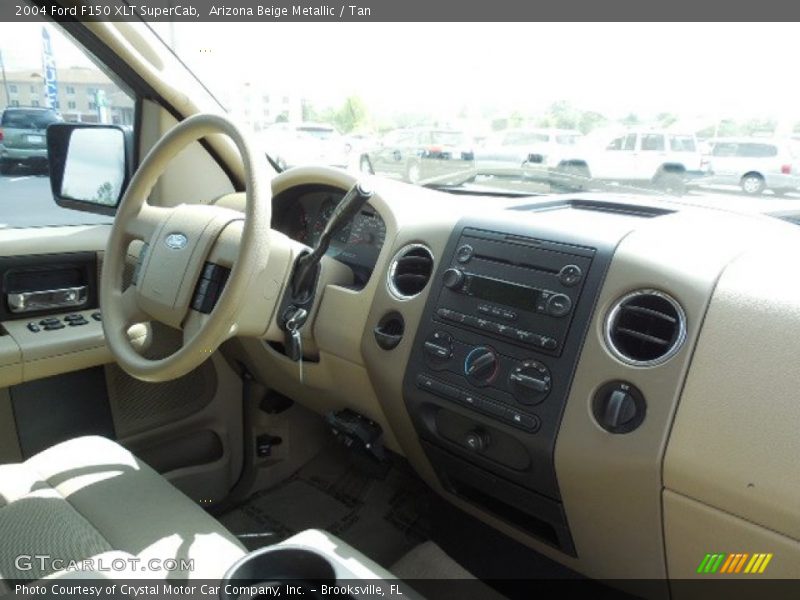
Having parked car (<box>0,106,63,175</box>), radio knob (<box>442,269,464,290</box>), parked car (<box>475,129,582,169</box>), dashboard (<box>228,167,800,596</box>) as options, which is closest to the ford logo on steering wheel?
dashboard (<box>228,167,800,596</box>)

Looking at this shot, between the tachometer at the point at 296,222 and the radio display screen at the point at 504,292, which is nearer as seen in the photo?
the radio display screen at the point at 504,292

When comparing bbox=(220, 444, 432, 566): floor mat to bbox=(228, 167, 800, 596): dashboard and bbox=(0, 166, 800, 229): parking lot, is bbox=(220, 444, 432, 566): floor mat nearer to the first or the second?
bbox=(228, 167, 800, 596): dashboard

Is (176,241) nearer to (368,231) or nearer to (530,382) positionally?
(368,231)

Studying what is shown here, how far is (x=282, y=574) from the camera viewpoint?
0.97 m

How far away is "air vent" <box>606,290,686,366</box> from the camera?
1.17 m

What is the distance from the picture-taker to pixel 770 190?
158 cm

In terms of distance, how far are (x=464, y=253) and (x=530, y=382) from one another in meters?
0.38

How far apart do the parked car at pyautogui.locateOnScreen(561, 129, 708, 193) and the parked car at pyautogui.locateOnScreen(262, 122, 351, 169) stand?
0.86 metres

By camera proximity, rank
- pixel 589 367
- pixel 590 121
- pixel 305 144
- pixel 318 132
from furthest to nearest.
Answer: pixel 318 132 → pixel 305 144 → pixel 590 121 → pixel 589 367

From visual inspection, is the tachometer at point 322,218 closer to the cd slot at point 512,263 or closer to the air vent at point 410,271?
the air vent at point 410,271

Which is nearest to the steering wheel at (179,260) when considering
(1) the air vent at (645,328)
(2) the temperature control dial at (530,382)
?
(2) the temperature control dial at (530,382)

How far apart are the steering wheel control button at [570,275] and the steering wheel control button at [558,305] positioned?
3cm

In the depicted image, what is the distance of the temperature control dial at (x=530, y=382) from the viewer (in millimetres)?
1290

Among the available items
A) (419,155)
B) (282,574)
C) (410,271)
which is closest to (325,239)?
(410,271)
